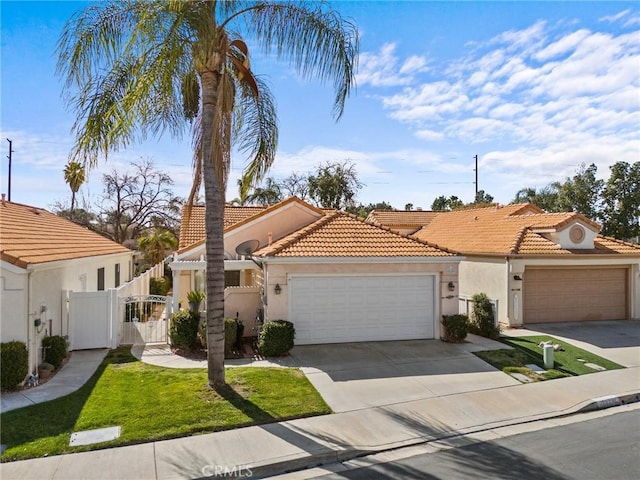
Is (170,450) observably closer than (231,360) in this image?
Yes

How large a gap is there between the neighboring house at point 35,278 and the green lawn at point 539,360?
1169cm

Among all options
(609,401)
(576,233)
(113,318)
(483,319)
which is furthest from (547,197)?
(113,318)

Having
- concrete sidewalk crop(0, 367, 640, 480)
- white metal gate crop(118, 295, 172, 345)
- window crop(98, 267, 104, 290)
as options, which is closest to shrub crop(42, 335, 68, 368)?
white metal gate crop(118, 295, 172, 345)

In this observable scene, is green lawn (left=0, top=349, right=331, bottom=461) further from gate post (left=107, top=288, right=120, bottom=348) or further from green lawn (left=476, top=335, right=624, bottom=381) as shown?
green lawn (left=476, top=335, right=624, bottom=381)

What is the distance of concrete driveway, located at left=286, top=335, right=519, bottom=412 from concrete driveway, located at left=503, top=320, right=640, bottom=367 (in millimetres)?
3014

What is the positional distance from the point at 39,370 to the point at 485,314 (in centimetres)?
1344

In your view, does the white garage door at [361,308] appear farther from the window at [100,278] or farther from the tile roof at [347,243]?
the window at [100,278]

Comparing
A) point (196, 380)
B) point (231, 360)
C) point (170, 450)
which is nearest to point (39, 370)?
point (196, 380)

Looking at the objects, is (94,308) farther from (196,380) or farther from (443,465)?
(443,465)

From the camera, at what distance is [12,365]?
28.5 feet

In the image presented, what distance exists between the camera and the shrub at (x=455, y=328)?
1337 centimetres

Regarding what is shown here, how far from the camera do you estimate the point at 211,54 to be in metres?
8.45

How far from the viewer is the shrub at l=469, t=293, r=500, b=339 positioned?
14.5 metres

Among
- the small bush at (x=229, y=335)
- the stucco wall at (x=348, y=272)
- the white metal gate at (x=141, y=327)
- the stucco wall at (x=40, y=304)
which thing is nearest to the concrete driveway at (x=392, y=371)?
the stucco wall at (x=348, y=272)
